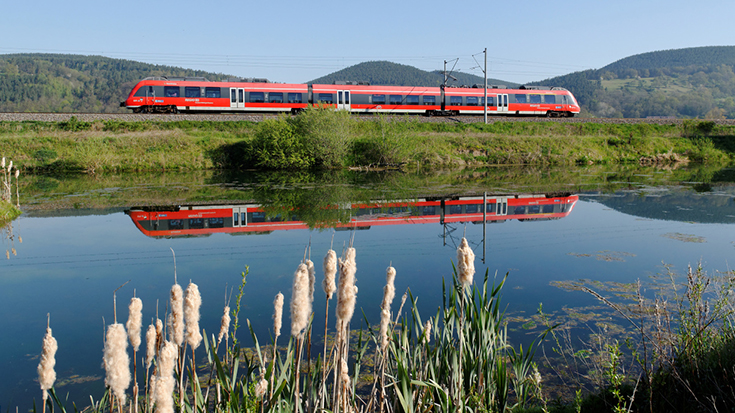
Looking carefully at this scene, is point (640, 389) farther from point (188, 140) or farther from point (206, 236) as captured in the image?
point (188, 140)

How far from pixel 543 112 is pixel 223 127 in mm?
25064

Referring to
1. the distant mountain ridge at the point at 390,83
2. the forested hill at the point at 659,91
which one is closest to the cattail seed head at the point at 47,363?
the distant mountain ridge at the point at 390,83

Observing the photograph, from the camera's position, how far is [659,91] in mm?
150000

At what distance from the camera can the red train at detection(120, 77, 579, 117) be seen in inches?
1278

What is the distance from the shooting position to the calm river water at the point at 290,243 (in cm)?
657

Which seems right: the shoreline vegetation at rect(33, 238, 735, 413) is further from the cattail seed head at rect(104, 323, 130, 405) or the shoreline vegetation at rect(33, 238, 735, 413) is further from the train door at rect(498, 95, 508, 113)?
the train door at rect(498, 95, 508, 113)

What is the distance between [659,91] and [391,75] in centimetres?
8451

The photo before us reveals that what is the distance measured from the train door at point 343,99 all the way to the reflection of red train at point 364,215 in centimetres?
1931

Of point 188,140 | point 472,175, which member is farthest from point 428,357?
point 188,140

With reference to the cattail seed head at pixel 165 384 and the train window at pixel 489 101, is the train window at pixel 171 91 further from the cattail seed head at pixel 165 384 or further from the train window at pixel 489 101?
the cattail seed head at pixel 165 384

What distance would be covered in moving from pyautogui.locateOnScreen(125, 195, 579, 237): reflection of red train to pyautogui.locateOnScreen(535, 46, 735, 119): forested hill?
78176mm

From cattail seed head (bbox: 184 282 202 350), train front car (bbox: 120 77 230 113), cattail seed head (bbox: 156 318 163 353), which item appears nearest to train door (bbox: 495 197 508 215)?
cattail seed head (bbox: 156 318 163 353)

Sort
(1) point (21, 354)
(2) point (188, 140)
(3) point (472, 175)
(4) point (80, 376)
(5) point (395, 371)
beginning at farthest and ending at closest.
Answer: (2) point (188, 140) < (3) point (472, 175) < (1) point (21, 354) < (4) point (80, 376) < (5) point (395, 371)

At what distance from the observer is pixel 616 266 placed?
918 cm
